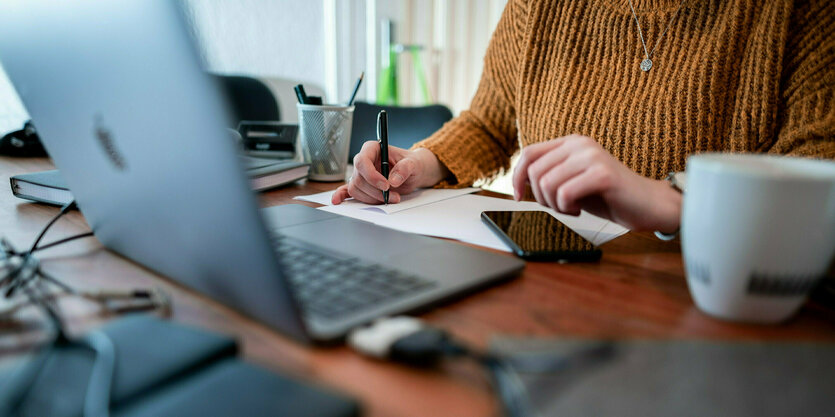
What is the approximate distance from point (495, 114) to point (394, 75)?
1.55 meters

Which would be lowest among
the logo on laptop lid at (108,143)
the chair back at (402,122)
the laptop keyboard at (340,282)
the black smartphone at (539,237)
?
the chair back at (402,122)

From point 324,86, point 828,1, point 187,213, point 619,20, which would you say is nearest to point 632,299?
point 187,213

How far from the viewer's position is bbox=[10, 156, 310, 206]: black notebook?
2.26 feet

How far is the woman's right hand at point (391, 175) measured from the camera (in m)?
0.74

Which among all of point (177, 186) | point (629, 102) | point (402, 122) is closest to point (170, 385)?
point (177, 186)

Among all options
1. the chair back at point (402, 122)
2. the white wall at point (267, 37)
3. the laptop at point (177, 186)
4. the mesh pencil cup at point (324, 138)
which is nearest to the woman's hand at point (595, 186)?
the laptop at point (177, 186)

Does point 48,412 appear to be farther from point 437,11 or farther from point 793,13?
point 437,11

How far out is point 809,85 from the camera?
2.31 feet

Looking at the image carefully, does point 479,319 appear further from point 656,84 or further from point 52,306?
point 656,84

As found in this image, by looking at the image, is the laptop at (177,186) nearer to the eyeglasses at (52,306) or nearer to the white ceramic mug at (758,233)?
the eyeglasses at (52,306)

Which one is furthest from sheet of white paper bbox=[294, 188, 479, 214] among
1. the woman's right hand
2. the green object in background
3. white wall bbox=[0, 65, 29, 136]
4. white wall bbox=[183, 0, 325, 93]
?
the green object in background

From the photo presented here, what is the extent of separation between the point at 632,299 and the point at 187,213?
0.32m

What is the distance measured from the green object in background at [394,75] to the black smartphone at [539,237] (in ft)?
6.42

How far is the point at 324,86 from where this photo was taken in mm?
2467
